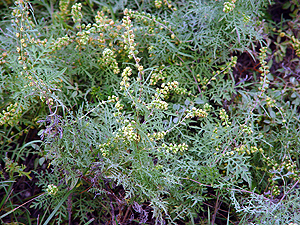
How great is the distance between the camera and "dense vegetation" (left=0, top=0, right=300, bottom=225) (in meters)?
1.92

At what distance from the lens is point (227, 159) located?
220 centimetres

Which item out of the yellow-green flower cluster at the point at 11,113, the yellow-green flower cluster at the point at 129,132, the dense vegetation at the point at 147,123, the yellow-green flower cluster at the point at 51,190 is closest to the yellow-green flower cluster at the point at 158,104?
the dense vegetation at the point at 147,123

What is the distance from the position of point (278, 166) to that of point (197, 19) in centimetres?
143

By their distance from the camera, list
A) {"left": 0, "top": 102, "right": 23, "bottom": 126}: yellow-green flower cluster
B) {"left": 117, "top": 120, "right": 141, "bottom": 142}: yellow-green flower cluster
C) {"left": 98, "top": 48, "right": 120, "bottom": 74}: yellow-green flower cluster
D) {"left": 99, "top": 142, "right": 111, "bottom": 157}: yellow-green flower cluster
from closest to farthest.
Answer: {"left": 117, "top": 120, "right": 141, "bottom": 142}: yellow-green flower cluster
{"left": 99, "top": 142, "right": 111, "bottom": 157}: yellow-green flower cluster
{"left": 0, "top": 102, "right": 23, "bottom": 126}: yellow-green flower cluster
{"left": 98, "top": 48, "right": 120, "bottom": 74}: yellow-green flower cluster

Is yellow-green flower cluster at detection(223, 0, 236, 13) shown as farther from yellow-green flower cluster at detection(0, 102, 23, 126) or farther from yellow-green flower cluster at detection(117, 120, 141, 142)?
yellow-green flower cluster at detection(0, 102, 23, 126)

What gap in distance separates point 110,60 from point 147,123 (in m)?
0.64

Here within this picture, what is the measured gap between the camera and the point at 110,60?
2.34 meters

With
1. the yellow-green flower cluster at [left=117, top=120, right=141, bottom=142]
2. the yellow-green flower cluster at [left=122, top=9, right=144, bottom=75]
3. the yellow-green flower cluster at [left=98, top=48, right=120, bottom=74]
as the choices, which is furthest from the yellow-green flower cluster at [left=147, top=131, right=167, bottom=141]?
the yellow-green flower cluster at [left=98, top=48, right=120, bottom=74]

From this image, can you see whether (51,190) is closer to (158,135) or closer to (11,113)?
(11,113)

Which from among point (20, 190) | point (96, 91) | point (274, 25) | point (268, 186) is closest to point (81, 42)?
point (96, 91)

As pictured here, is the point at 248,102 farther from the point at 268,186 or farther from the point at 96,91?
the point at 96,91

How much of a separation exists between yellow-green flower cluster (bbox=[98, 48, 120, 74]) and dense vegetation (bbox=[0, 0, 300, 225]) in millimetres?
11

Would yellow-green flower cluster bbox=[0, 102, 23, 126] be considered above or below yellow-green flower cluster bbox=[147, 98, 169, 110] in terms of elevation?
→ below

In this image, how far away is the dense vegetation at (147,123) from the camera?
1.92 meters
